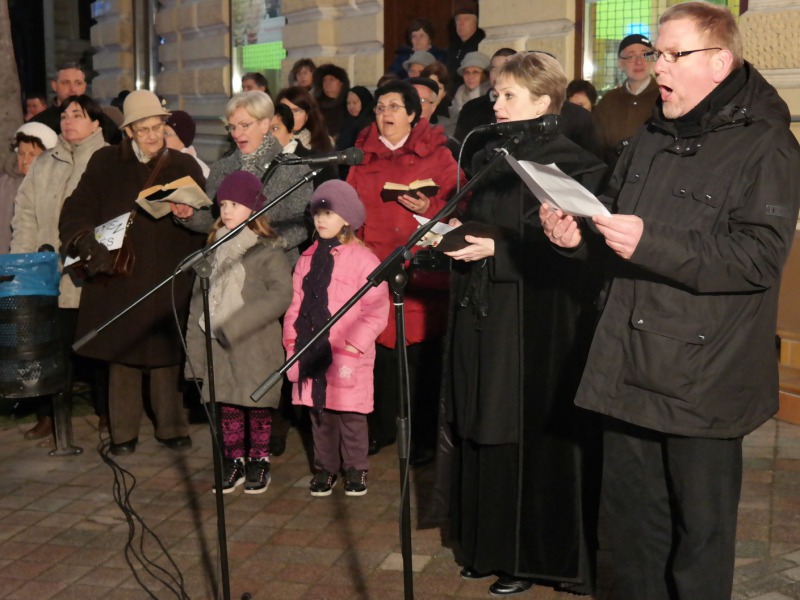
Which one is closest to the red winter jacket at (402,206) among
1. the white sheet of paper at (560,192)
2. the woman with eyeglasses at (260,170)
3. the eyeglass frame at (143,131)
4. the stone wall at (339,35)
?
the woman with eyeglasses at (260,170)

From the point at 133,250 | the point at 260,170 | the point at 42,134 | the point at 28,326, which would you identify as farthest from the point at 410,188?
the point at 42,134

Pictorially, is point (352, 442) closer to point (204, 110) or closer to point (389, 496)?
point (389, 496)

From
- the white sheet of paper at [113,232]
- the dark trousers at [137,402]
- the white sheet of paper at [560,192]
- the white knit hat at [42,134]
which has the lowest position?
the dark trousers at [137,402]

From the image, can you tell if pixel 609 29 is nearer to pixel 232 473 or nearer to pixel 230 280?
pixel 230 280

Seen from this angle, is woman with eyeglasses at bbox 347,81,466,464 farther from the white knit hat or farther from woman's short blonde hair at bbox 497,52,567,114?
the white knit hat

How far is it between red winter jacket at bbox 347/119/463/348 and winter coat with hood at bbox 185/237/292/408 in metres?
0.64

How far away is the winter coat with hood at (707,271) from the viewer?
10.9ft

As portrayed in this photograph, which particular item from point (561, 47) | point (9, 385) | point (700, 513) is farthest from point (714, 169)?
point (561, 47)

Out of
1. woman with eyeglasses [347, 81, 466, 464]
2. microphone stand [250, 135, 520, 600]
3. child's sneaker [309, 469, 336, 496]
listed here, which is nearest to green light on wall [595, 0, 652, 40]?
woman with eyeglasses [347, 81, 466, 464]

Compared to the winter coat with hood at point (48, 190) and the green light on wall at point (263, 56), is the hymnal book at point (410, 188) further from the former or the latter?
the green light on wall at point (263, 56)

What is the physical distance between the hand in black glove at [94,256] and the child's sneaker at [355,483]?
5.88ft

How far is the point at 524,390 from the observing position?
4.67 meters

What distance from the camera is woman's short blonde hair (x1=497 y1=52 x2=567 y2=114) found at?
14.4ft

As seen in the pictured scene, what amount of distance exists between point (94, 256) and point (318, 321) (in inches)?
57.9
